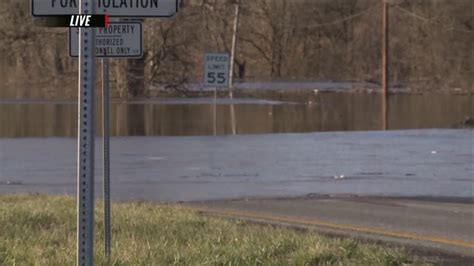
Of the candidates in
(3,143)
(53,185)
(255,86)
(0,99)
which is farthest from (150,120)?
(255,86)

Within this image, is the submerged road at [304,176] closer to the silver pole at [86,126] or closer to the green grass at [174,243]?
the green grass at [174,243]

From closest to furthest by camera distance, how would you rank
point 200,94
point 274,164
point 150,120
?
1. point 274,164
2. point 150,120
3. point 200,94

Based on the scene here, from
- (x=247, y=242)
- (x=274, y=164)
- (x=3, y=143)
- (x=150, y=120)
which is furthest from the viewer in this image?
(x=150, y=120)

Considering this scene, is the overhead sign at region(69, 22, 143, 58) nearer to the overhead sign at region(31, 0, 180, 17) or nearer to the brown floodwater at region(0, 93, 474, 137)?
the overhead sign at region(31, 0, 180, 17)

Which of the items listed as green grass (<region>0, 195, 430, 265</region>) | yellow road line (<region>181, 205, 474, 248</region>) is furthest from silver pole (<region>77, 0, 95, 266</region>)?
yellow road line (<region>181, 205, 474, 248</region>)

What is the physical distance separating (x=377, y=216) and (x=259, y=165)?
270 inches

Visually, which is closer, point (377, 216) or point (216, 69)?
point (377, 216)

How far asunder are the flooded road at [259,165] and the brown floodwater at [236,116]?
2909mm

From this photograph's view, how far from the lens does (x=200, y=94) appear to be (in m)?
42.9

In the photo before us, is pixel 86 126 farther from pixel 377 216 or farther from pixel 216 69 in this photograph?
pixel 216 69

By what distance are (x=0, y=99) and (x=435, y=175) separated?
26.2m

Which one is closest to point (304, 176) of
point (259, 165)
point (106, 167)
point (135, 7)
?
point (259, 165)

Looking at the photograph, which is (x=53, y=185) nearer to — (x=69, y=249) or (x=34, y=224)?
(x=34, y=224)

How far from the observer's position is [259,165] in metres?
18.3
